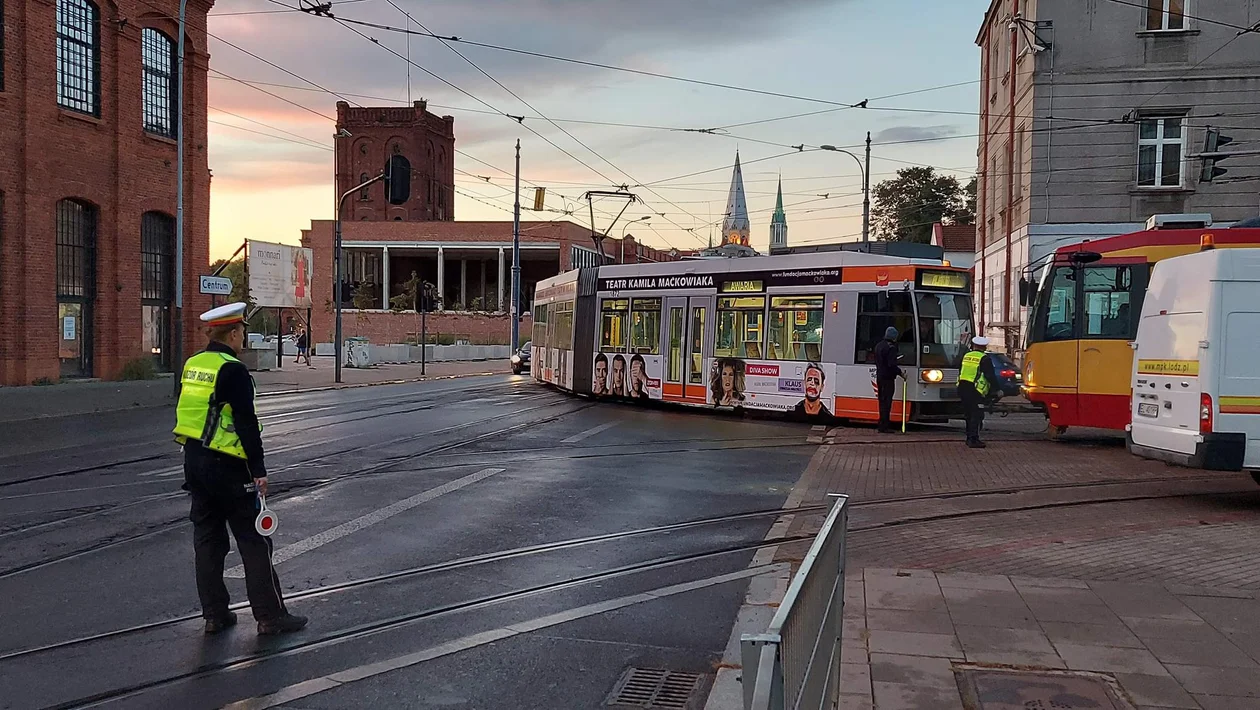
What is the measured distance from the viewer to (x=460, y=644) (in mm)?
5680

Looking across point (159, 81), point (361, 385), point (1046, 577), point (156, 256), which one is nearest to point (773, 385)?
point (1046, 577)

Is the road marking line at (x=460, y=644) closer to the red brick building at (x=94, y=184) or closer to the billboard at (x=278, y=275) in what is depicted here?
the red brick building at (x=94, y=184)

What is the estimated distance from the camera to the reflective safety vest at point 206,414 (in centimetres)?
563

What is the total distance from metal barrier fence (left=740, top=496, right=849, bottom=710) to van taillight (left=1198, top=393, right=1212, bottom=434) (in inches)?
290

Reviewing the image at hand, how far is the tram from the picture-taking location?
57.2 feet

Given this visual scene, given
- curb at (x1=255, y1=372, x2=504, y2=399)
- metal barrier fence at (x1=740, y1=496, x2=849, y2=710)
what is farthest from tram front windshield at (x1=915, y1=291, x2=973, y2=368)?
curb at (x1=255, y1=372, x2=504, y2=399)

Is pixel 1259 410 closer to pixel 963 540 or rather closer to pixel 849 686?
pixel 963 540

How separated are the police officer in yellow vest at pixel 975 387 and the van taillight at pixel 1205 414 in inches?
189

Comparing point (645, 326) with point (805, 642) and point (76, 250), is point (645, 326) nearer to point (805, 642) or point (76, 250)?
point (76, 250)

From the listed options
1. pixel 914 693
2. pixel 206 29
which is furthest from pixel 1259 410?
pixel 206 29

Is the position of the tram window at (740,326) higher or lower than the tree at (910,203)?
lower

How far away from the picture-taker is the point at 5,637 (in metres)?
5.62

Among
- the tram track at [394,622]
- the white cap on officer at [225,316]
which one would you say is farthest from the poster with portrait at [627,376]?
the white cap on officer at [225,316]

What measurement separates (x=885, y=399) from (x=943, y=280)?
232 centimetres
